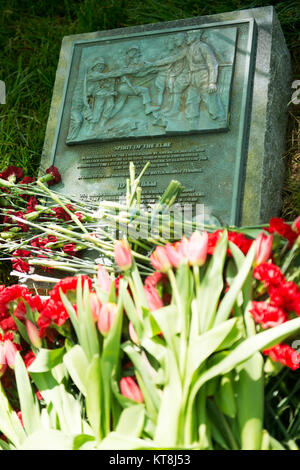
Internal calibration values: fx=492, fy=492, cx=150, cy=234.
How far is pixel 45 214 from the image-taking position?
2611 millimetres

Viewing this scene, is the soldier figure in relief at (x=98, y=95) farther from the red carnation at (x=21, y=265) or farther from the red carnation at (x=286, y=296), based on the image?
the red carnation at (x=286, y=296)

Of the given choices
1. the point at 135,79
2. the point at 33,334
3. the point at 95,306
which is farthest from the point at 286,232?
the point at 135,79

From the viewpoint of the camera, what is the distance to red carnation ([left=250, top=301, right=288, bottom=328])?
126 cm

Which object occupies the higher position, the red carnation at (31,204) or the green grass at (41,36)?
the green grass at (41,36)

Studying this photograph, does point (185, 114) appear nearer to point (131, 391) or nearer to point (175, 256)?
point (175, 256)

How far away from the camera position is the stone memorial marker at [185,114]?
2.44m

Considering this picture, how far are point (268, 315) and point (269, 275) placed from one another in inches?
4.3

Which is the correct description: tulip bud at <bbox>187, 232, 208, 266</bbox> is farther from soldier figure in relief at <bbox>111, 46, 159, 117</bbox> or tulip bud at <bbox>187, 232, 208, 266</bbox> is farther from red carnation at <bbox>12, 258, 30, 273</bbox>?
soldier figure in relief at <bbox>111, 46, 159, 117</bbox>

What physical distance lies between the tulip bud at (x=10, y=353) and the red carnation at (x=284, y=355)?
2.60ft

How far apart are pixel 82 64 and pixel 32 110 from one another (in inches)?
24.7

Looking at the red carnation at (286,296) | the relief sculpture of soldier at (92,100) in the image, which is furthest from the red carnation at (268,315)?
the relief sculpture of soldier at (92,100)

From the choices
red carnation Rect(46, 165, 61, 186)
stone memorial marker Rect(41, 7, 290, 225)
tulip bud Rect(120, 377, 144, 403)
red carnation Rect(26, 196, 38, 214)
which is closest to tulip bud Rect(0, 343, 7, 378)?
tulip bud Rect(120, 377, 144, 403)

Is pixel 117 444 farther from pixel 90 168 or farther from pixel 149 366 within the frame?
pixel 90 168

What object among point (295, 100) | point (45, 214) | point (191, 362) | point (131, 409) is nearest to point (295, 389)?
point (191, 362)
